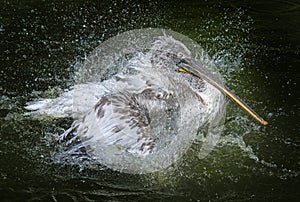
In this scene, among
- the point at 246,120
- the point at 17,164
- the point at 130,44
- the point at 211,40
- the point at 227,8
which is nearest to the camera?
the point at 17,164

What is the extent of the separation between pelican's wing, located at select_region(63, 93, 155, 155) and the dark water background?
190mm

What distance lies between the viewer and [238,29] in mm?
5051

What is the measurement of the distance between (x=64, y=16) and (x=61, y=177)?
89.4 inches

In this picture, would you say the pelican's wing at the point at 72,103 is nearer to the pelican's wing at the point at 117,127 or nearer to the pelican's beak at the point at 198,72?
the pelican's wing at the point at 117,127

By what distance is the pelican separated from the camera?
304cm

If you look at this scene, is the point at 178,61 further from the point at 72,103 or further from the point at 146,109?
the point at 72,103

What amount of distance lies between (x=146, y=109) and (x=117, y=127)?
31 cm

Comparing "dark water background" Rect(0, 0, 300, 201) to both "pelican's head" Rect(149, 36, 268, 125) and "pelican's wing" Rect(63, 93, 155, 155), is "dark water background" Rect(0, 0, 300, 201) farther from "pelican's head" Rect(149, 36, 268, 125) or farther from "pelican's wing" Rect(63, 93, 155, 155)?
"pelican's head" Rect(149, 36, 268, 125)

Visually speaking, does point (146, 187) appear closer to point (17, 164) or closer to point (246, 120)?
point (17, 164)

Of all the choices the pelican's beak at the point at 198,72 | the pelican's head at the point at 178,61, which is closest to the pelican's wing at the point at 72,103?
the pelican's head at the point at 178,61

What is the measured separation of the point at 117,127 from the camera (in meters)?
3.02

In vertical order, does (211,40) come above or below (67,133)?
above

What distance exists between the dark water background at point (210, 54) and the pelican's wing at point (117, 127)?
0.19 m

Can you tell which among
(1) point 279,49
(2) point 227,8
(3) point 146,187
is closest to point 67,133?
(3) point 146,187
